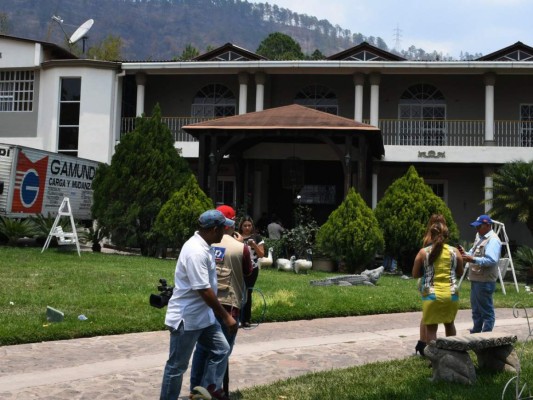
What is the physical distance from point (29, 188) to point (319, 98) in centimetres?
1164

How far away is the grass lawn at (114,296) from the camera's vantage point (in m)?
8.25

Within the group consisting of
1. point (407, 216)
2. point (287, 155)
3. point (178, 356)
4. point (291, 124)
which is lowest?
point (178, 356)

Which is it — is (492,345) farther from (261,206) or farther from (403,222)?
(261,206)

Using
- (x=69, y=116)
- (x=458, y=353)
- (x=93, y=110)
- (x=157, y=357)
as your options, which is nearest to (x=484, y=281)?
(x=458, y=353)

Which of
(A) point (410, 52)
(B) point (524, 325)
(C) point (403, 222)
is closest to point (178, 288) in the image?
(B) point (524, 325)

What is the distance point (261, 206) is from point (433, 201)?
842 cm

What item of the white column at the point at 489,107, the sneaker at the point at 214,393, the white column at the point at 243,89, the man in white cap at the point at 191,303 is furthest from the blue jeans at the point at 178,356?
the white column at the point at 489,107

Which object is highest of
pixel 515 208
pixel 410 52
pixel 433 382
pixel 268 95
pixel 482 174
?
pixel 410 52

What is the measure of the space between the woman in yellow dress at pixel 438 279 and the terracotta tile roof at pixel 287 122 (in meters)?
10.9

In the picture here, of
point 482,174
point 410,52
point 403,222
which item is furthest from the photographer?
point 410,52

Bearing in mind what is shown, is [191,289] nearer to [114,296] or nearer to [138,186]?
[114,296]

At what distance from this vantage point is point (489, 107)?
→ 22.4 metres

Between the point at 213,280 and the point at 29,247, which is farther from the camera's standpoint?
the point at 29,247

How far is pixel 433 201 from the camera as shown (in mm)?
17719
